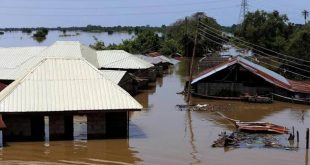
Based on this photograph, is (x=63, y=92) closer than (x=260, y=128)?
Yes

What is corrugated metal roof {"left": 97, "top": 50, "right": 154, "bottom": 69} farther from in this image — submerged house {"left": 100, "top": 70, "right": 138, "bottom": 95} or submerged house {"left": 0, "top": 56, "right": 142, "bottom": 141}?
submerged house {"left": 0, "top": 56, "right": 142, "bottom": 141}

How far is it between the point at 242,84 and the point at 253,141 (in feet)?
44.4

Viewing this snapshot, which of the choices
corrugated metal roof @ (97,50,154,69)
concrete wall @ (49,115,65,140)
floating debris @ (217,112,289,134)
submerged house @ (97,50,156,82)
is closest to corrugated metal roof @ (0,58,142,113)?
concrete wall @ (49,115,65,140)

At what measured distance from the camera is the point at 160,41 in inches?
3169

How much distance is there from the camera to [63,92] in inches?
859

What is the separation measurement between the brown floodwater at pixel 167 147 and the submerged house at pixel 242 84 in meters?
4.54

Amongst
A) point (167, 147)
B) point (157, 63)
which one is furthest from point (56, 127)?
point (157, 63)

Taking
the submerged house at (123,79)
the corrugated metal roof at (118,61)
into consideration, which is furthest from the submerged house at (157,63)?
the submerged house at (123,79)

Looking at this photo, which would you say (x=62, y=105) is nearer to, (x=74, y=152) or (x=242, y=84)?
(x=74, y=152)

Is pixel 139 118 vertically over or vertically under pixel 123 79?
under

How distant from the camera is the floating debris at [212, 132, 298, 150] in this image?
21219 mm

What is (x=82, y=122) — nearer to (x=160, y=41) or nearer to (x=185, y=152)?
(x=185, y=152)

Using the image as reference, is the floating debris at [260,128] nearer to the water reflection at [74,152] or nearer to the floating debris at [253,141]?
the floating debris at [253,141]

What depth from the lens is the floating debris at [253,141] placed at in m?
21.2
